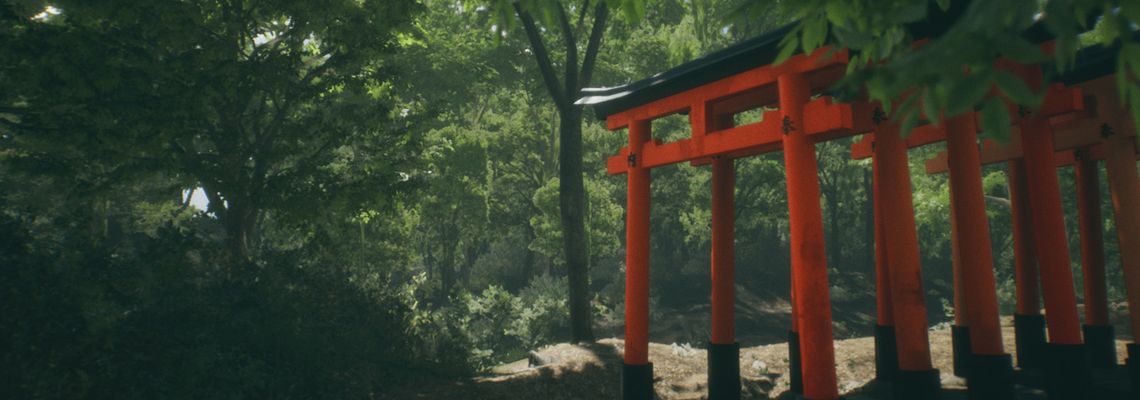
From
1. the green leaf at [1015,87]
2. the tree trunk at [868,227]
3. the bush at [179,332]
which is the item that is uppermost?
the tree trunk at [868,227]

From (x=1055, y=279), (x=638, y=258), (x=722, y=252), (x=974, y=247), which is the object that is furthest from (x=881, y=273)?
(x=638, y=258)

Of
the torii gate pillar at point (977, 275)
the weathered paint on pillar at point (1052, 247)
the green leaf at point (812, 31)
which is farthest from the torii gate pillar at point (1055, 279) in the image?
the green leaf at point (812, 31)

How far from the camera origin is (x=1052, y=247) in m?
7.13

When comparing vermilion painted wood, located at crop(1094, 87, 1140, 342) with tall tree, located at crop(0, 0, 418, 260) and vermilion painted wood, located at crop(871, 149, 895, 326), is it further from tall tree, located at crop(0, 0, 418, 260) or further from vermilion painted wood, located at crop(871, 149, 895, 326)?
tall tree, located at crop(0, 0, 418, 260)

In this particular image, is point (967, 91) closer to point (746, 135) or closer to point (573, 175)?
point (746, 135)

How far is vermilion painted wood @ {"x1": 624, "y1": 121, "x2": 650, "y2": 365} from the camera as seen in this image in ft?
30.0

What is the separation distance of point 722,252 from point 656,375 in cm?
315

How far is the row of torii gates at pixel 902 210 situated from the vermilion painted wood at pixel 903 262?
0.4 inches

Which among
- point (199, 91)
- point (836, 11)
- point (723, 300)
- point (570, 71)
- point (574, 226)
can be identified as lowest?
point (723, 300)

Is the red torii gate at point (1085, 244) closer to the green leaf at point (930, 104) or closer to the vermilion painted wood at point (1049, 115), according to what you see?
the vermilion painted wood at point (1049, 115)

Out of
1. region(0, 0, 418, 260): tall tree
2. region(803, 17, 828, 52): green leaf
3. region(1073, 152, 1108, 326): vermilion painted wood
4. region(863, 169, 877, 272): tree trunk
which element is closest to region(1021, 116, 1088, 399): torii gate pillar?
region(1073, 152, 1108, 326): vermilion painted wood

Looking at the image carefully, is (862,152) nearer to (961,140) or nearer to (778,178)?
(961,140)

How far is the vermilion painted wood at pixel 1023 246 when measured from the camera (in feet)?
32.2

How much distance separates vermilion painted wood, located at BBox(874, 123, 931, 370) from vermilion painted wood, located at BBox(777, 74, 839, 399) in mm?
583
